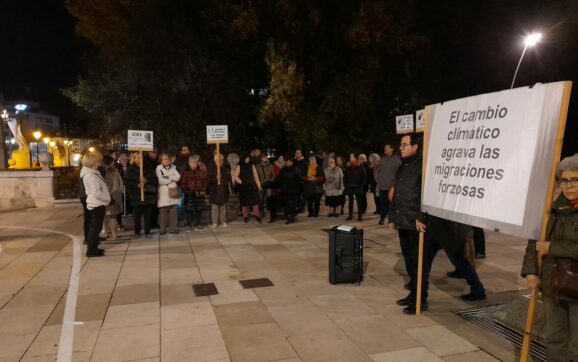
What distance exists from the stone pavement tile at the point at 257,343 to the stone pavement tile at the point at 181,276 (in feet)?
6.32

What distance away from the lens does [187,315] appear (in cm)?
Answer: 501

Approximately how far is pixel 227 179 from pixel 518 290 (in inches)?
278

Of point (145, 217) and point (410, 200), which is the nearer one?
point (410, 200)

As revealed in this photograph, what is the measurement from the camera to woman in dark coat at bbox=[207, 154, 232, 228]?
1081cm

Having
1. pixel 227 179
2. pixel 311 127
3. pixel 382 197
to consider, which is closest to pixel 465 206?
pixel 382 197

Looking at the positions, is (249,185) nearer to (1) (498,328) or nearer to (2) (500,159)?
(1) (498,328)

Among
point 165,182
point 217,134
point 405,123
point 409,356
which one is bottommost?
point 409,356

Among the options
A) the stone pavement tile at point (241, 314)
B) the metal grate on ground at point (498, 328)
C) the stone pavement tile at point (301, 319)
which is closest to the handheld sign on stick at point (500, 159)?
the metal grate on ground at point (498, 328)

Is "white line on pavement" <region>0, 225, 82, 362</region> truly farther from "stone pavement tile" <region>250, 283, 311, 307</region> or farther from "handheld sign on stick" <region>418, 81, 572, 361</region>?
"handheld sign on stick" <region>418, 81, 572, 361</region>

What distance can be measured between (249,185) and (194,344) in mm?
7137

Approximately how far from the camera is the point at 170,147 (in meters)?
16.0

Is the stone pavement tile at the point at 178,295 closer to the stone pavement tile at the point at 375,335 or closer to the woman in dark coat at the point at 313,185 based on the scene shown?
the stone pavement tile at the point at 375,335

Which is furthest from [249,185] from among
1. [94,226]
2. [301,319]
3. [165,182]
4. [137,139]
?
[301,319]

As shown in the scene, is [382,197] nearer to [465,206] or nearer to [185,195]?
[185,195]
